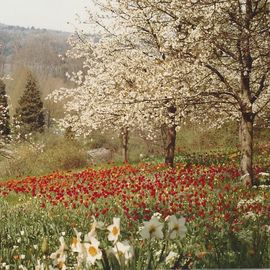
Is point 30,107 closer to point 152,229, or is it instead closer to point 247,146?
point 247,146

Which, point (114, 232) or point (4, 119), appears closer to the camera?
point (114, 232)

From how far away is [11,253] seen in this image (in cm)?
505

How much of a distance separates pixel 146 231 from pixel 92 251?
0.31 metres

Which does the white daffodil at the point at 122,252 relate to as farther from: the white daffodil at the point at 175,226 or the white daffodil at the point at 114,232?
the white daffodil at the point at 175,226

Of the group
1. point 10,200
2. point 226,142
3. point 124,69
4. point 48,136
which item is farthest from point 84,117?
point 48,136

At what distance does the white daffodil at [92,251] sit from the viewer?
2643mm

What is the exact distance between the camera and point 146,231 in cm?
273

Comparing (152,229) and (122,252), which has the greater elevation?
(152,229)

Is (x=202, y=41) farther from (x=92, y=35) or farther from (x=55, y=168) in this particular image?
(x=55, y=168)

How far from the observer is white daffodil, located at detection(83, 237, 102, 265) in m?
2.64

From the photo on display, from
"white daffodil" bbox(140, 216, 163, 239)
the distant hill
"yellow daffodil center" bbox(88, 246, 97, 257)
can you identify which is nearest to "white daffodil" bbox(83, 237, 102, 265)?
"yellow daffodil center" bbox(88, 246, 97, 257)

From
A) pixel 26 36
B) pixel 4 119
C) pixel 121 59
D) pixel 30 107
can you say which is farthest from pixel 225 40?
pixel 26 36

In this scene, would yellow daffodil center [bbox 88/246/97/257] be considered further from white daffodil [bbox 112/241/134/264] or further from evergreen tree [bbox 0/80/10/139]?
evergreen tree [bbox 0/80/10/139]

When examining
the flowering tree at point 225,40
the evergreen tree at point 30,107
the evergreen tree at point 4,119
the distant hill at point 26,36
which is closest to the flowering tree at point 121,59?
the flowering tree at point 225,40
